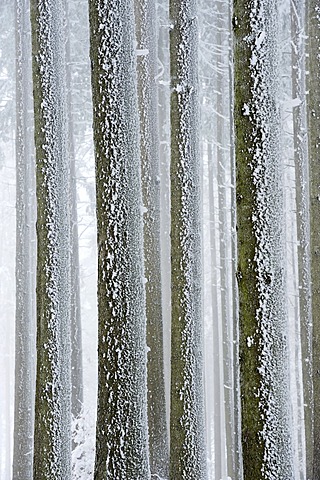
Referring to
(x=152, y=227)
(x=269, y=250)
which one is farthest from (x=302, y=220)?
(x=269, y=250)

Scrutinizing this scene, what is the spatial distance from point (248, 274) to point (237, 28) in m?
2.56

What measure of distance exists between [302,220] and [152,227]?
3397 millimetres

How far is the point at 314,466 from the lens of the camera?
368 inches

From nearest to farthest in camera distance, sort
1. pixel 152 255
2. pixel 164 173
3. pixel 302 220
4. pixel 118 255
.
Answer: pixel 118 255 → pixel 152 255 → pixel 302 220 → pixel 164 173

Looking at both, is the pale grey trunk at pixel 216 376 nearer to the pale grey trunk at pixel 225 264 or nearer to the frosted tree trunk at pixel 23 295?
the pale grey trunk at pixel 225 264

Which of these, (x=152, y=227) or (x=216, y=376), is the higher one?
(x=152, y=227)

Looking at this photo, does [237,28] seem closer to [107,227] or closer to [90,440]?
[107,227]

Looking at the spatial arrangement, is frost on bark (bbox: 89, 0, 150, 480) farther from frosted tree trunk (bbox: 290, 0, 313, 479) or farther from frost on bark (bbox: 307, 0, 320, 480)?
→ frosted tree trunk (bbox: 290, 0, 313, 479)

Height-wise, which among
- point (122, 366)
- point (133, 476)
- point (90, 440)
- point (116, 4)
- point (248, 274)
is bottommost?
point (90, 440)

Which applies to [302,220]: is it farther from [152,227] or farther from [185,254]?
[185,254]

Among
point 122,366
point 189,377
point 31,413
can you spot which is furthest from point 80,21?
point 122,366

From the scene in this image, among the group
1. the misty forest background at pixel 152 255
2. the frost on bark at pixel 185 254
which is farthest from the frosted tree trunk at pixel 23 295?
the frost on bark at pixel 185 254

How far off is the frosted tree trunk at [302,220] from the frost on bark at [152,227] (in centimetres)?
245

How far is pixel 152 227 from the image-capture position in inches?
404
